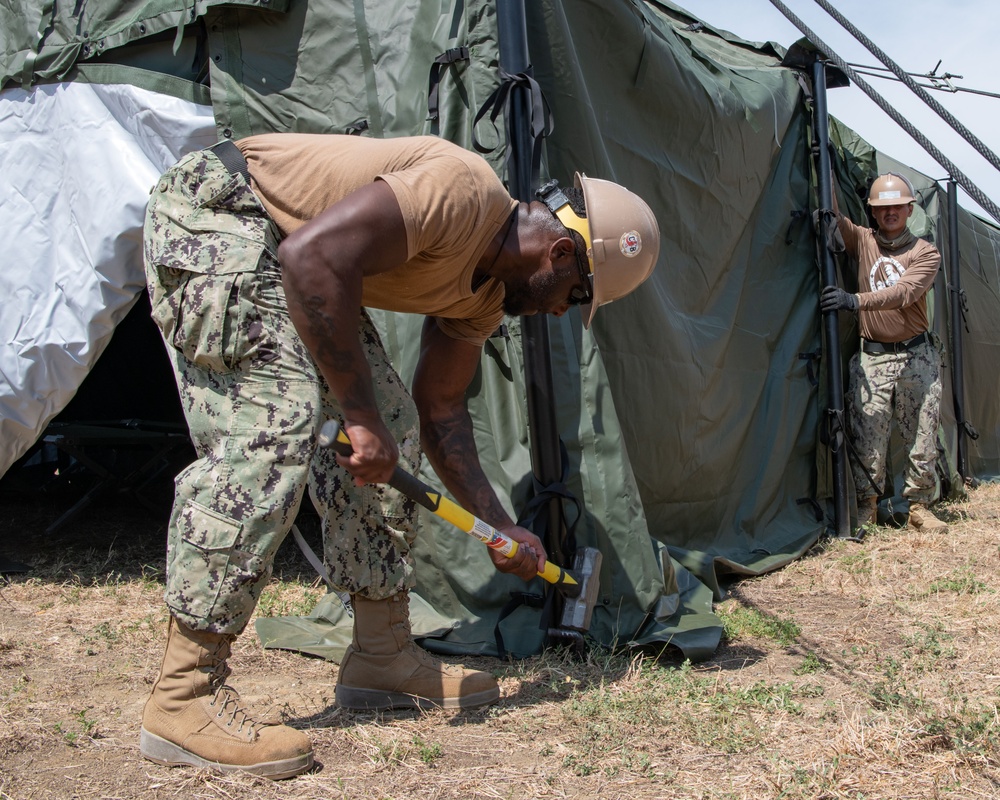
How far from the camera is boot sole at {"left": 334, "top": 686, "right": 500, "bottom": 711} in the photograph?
2387mm

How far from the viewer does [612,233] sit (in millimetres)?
2260

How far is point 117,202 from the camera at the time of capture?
3.43m

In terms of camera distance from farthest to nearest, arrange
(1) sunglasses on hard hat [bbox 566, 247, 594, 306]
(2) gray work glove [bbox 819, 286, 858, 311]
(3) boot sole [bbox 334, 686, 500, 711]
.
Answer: (2) gray work glove [bbox 819, 286, 858, 311] < (3) boot sole [bbox 334, 686, 500, 711] < (1) sunglasses on hard hat [bbox 566, 247, 594, 306]

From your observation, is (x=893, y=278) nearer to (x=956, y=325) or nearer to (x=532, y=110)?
(x=956, y=325)

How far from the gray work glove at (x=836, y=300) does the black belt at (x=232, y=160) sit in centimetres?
346

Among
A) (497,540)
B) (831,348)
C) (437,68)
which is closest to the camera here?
(497,540)

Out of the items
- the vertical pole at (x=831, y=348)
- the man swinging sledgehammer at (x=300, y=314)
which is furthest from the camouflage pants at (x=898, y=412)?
the man swinging sledgehammer at (x=300, y=314)

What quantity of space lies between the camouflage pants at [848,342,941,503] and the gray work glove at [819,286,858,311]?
45cm

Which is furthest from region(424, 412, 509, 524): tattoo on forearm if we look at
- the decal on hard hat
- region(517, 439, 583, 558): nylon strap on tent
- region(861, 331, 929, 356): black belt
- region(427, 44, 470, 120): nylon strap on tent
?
region(861, 331, 929, 356): black belt

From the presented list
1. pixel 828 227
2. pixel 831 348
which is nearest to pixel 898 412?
pixel 831 348

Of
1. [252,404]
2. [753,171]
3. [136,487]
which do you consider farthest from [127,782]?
[753,171]

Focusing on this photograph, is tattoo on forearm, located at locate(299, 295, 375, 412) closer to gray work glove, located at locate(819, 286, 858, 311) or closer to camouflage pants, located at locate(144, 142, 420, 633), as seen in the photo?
camouflage pants, located at locate(144, 142, 420, 633)

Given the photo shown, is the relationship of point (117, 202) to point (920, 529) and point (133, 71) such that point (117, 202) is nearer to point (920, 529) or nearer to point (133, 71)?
point (133, 71)

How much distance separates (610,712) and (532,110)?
175 cm
